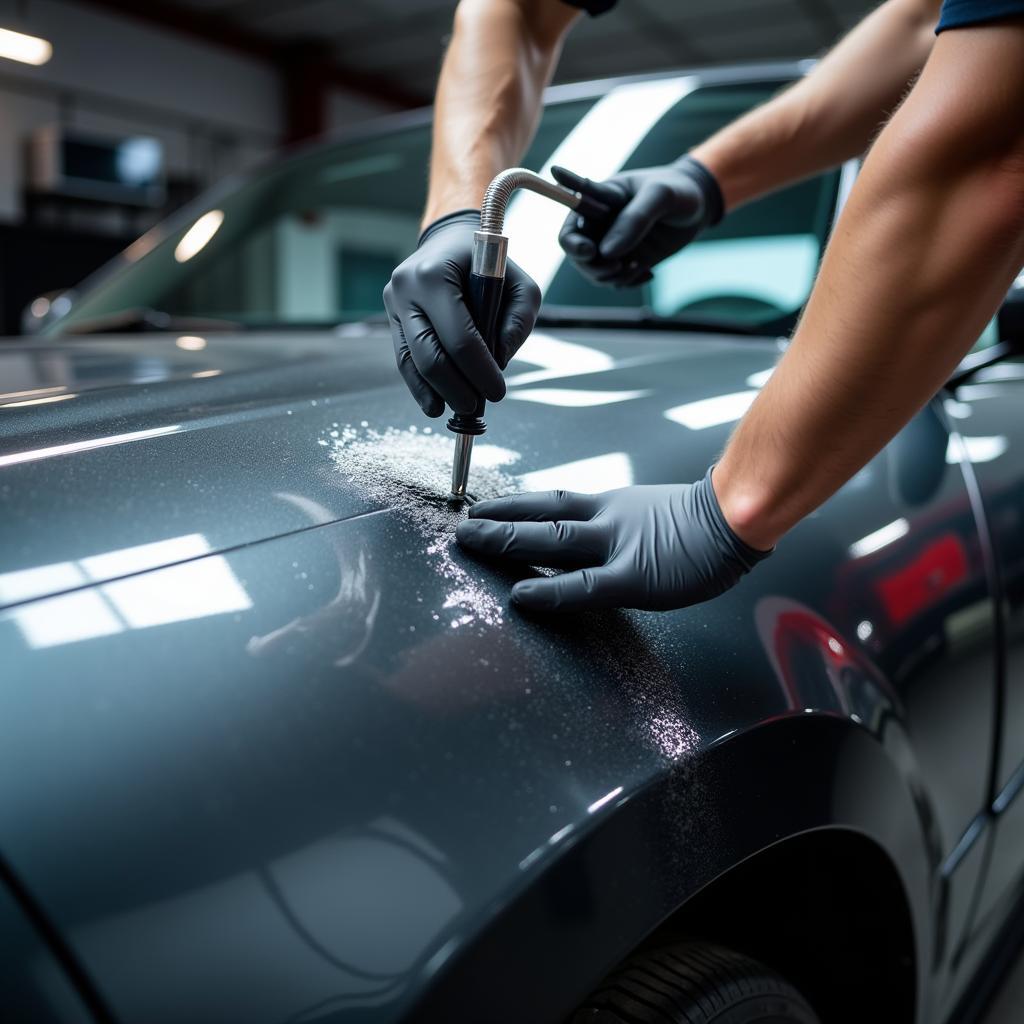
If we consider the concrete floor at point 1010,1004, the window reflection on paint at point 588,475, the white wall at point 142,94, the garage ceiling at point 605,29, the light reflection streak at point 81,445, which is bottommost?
the concrete floor at point 1010,1004

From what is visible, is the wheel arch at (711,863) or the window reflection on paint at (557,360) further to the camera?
the window reflection on paint at (557,360)

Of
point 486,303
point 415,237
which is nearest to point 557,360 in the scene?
point 486,303

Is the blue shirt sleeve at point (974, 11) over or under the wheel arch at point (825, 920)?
over

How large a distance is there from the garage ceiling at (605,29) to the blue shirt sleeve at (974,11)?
8.33 m

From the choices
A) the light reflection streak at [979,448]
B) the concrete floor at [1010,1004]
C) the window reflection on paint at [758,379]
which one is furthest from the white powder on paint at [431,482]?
the concrete floor at [1010,1004]

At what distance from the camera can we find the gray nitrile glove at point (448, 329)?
78 centimetres

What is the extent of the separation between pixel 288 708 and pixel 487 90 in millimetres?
1012

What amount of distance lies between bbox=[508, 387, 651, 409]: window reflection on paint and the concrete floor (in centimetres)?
A: 105

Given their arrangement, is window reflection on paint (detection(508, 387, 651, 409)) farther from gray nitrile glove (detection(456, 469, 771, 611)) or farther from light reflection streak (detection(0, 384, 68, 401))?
light reflection streak (detection(0, 384, 68, 401))

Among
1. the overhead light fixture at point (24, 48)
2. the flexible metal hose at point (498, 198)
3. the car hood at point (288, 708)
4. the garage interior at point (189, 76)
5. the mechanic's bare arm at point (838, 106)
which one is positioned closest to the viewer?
the car hood at point (288, 708)

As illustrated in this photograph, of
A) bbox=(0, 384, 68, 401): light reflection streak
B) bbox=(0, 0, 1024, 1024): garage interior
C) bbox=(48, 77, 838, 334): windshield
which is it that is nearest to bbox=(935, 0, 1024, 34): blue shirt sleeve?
bbox=(48, 77, 838, 334): windshield

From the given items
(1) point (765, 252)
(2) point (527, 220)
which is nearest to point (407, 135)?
(2) point (527, 220)

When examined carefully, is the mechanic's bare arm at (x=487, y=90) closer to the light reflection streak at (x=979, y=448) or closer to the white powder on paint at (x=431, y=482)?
the white powder on paint at (x=431, y=482)

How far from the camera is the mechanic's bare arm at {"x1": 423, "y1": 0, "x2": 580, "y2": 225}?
118 centimetres
